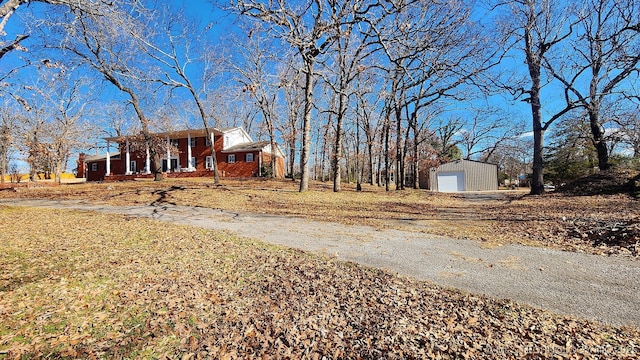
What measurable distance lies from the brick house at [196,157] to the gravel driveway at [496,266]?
75.3 feet

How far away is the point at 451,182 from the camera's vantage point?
30.7 metres

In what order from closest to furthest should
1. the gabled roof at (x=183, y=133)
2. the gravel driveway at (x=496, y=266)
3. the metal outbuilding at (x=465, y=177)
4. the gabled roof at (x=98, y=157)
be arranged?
the gravel driveway at (x=496, y=266) → the gabled roof at (x=183, y=133) → the metal outbuilding at (x=465, y=177) → the gabled roof at (x=98, y=157)

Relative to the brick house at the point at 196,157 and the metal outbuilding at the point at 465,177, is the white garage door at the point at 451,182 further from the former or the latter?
the brick house at the point at 196,157

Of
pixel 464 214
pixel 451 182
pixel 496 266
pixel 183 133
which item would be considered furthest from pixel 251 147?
pixel 496 266

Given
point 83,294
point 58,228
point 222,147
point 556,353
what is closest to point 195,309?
point 83,294

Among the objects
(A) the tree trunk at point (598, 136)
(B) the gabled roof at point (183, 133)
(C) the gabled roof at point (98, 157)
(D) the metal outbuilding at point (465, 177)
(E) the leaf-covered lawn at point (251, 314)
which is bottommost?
(E) the leaf-covered lawn at point (251, 314)

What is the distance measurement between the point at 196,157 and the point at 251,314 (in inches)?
1210

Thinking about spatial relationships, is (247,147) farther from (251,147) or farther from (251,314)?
(251,314)

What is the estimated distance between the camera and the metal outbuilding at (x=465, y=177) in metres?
30.3

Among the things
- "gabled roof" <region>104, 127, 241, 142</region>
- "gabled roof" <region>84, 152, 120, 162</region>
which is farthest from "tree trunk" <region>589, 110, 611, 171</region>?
"gabled roof" <region>84, 152, 120, 162</region>

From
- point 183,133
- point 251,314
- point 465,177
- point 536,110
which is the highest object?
point 183,133

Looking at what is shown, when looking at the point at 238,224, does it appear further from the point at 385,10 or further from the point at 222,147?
the point at 222,147

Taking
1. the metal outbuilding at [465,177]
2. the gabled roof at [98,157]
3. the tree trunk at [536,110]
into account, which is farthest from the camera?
the gabled roof at [98,157]

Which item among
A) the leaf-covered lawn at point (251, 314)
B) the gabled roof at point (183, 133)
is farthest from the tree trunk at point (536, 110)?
the gabled roof at point (183, 133)
